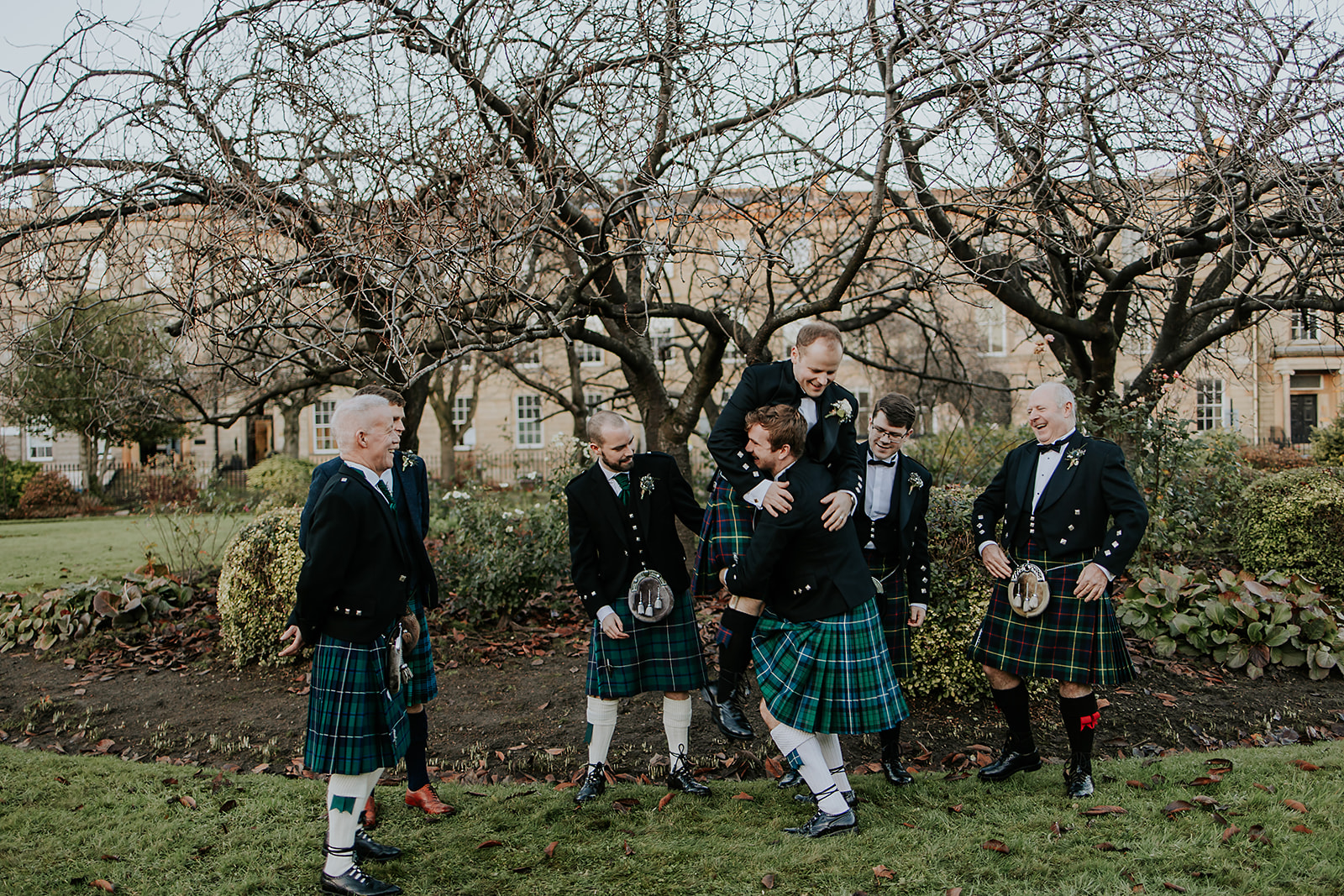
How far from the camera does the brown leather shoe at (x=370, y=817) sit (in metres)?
3.64

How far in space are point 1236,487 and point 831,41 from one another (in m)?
6.18

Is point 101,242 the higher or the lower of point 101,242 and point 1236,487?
the higher

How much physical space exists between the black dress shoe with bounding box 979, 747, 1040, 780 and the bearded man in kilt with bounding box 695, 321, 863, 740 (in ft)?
3.78

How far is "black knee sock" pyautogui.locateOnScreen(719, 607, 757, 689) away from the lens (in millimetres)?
3611

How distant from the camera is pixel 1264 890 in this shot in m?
2.91

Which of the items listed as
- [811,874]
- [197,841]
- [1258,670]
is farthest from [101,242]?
[1258,670]

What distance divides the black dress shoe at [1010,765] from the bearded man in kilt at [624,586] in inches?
52.2

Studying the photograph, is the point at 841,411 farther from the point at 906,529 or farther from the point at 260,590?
the point at 260,590

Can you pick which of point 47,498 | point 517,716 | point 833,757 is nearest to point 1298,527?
point 833,757

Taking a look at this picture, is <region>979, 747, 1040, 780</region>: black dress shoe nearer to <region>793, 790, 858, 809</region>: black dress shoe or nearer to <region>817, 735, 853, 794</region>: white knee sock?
<region>793, 790, 858, 809</region>: black dress shoe

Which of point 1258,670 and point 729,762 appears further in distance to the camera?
point 1258,670

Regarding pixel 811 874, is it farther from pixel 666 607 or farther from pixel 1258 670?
pixel 1258 670

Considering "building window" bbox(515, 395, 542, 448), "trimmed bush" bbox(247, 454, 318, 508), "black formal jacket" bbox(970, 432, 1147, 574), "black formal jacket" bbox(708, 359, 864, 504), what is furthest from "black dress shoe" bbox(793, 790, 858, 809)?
"building window" bbox(515, 395, 542, 448)

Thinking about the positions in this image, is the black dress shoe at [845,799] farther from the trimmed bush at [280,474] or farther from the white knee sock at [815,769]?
the trimmed bush at [280,474]
